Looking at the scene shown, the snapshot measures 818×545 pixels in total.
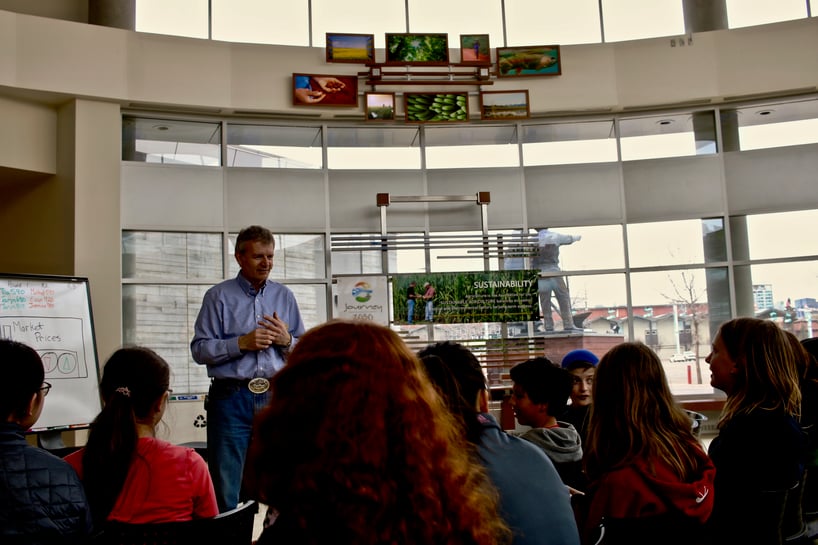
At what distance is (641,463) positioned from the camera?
Answer: 79.4 inches

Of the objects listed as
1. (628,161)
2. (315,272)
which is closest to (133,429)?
(315,272)

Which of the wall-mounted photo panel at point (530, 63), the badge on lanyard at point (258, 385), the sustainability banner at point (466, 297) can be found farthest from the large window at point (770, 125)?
the badge on lanyard at point (258, 385)

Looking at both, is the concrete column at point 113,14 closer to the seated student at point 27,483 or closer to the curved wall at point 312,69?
the curved wall at point 312,69

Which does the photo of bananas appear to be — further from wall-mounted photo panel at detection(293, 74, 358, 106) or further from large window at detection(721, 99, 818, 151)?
large window at detection(721, 99, 818, 151)

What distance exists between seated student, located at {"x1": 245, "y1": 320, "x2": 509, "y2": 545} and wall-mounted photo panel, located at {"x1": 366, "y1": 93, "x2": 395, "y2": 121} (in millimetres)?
7370

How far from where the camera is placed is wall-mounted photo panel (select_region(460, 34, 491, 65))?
822 centimetres

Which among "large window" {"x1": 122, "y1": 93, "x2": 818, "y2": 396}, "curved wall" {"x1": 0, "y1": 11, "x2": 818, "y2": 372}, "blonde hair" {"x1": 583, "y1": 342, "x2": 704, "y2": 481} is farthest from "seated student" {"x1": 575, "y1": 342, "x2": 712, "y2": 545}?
"curved wall" {"x1": 0, "y1": 11, "x2": 818, "y2": 372}

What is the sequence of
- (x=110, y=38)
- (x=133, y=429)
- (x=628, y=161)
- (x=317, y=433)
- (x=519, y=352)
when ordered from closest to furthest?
(x=317, y=433) → (x=133, y=429) → (x=110, y=38) → (x=519, y=352) → (x=628, y=161)

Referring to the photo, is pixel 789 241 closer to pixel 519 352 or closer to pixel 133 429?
pixel 519 352

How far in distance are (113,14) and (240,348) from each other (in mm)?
6481

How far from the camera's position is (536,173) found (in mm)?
Result: 8609

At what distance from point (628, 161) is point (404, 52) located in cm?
291

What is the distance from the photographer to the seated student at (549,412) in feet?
7.97

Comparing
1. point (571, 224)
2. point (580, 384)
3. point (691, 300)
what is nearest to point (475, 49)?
point (571, 224)
